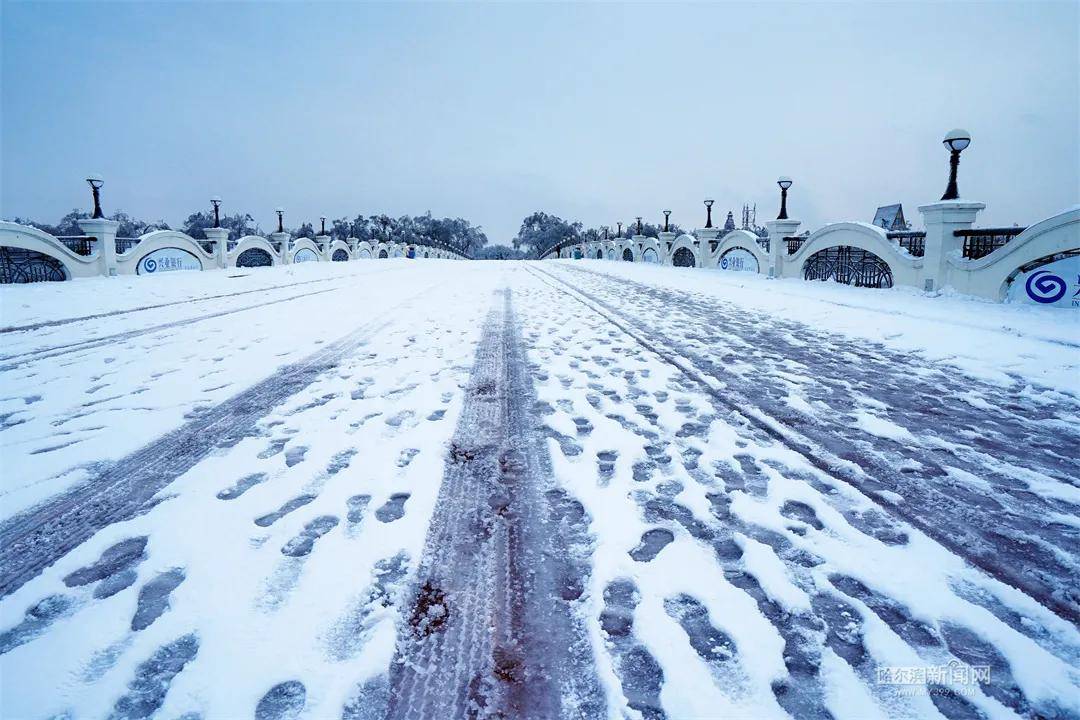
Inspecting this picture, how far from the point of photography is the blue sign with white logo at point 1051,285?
859cm

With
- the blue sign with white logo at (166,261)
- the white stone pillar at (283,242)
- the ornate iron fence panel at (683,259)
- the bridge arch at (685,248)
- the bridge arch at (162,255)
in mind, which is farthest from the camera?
the white stone pillar at (283,242)

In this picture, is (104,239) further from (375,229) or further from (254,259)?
(375,229)

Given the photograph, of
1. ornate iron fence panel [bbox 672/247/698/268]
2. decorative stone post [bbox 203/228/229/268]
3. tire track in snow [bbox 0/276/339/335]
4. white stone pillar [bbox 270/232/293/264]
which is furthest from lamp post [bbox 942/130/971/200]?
white stone pillar [bbox 270/232/293/264]

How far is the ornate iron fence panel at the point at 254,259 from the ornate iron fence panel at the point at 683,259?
853 inches

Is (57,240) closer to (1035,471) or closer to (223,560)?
(223,560)

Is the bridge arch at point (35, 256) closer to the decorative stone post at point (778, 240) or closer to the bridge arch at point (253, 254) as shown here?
the bridge arch at point (253, 254)

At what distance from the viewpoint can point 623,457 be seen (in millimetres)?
3246

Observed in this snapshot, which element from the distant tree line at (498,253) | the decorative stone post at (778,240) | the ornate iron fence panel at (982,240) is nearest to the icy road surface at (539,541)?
the ornate iron fence panel at (982,240)

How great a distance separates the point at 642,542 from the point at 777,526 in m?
0.69

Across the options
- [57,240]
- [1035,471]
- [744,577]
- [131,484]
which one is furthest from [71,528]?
[57,240]

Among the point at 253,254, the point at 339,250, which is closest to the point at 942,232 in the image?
the point at 253,254

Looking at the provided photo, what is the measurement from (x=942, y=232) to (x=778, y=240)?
6692 mm

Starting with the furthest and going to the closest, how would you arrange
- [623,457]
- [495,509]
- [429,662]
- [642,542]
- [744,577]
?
[623,457] < [495,509] < [642,542] < [744,577] < [429,662]

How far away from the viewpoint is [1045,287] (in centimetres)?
900
